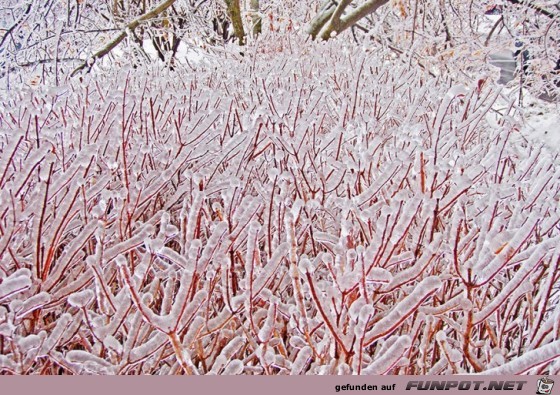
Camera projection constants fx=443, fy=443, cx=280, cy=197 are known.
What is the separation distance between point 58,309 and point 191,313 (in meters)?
0.61

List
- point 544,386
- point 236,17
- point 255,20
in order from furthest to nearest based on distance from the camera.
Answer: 1. point 255,20
2. point 236,17
3. point 544,386

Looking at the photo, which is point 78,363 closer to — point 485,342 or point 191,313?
point 191,313

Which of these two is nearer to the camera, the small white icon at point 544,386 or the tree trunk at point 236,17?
the small white icon at point 544,386

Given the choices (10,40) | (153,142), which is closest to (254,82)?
(153,142)

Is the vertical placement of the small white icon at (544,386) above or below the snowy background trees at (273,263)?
below

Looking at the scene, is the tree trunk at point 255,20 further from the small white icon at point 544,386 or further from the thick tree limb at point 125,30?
the small white icon at point 544,386

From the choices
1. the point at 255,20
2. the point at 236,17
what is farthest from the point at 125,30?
the point at 255,20

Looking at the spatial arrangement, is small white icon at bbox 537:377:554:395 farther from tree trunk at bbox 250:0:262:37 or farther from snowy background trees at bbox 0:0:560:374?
tree trunk at bbox 250:0:262:37

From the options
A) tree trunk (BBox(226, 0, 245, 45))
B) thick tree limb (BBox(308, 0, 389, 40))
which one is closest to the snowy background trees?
thick tree limb (BBox(308, 0, 389, 40))

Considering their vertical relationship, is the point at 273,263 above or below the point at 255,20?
below

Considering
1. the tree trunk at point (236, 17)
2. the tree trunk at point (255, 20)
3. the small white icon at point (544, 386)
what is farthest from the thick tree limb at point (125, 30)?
the small white icon at point (544, 386)

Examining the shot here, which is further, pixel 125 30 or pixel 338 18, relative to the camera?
pixel 338 18

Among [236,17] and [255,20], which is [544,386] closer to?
[236,17]

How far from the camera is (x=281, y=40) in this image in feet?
16.9
